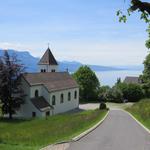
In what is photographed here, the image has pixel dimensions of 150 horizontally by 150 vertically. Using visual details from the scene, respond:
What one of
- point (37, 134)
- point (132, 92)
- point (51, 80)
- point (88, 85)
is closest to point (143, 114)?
point (37, 134)

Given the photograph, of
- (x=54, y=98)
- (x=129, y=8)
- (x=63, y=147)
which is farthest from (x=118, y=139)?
(x=54, y=98)

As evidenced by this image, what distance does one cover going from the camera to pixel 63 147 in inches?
766

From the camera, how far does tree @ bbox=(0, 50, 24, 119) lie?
2261 inches

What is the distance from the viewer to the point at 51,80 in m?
71.7

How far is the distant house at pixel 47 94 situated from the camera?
61.6 meters

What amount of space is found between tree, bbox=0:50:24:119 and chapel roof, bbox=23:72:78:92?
3.38 meters

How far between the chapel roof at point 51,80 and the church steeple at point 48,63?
578 centimetres

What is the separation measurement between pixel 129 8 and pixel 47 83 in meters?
59.8

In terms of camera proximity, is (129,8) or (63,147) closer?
(129,8)

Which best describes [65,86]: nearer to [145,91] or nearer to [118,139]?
[145,91]

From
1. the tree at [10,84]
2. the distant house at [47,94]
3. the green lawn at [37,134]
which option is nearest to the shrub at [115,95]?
the distant house at [47,94]

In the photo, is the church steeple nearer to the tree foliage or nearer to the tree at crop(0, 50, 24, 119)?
the tree foliage

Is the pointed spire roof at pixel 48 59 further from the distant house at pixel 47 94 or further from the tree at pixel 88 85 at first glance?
the tree at pixel 88 85

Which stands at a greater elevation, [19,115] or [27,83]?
[27,83]
